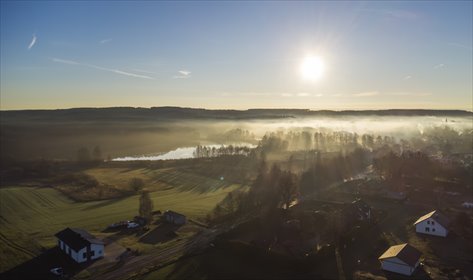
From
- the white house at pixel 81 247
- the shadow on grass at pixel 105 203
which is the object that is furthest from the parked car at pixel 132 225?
the shadow on grass at pixel 105 203

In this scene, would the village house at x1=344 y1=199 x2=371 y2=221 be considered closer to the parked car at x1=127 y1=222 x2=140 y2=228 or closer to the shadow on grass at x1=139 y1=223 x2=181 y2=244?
the shadow on grass at x1=139 y1=223 x2=181 y2=244

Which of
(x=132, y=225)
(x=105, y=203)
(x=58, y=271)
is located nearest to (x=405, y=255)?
(x=58, y=271)

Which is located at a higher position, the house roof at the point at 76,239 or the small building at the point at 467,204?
the house roof at the point at 76,239

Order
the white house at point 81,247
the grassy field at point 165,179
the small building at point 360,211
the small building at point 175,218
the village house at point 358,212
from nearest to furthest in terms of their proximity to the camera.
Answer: the white house at point 81,247, the village house at point 358,212, the small building at point 360,211, the small building at point 175,218, the grassy field at point 165,179

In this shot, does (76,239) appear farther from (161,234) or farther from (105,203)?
(105,203)

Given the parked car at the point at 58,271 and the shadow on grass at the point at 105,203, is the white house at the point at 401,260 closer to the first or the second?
the parked car at the point at 58,271
